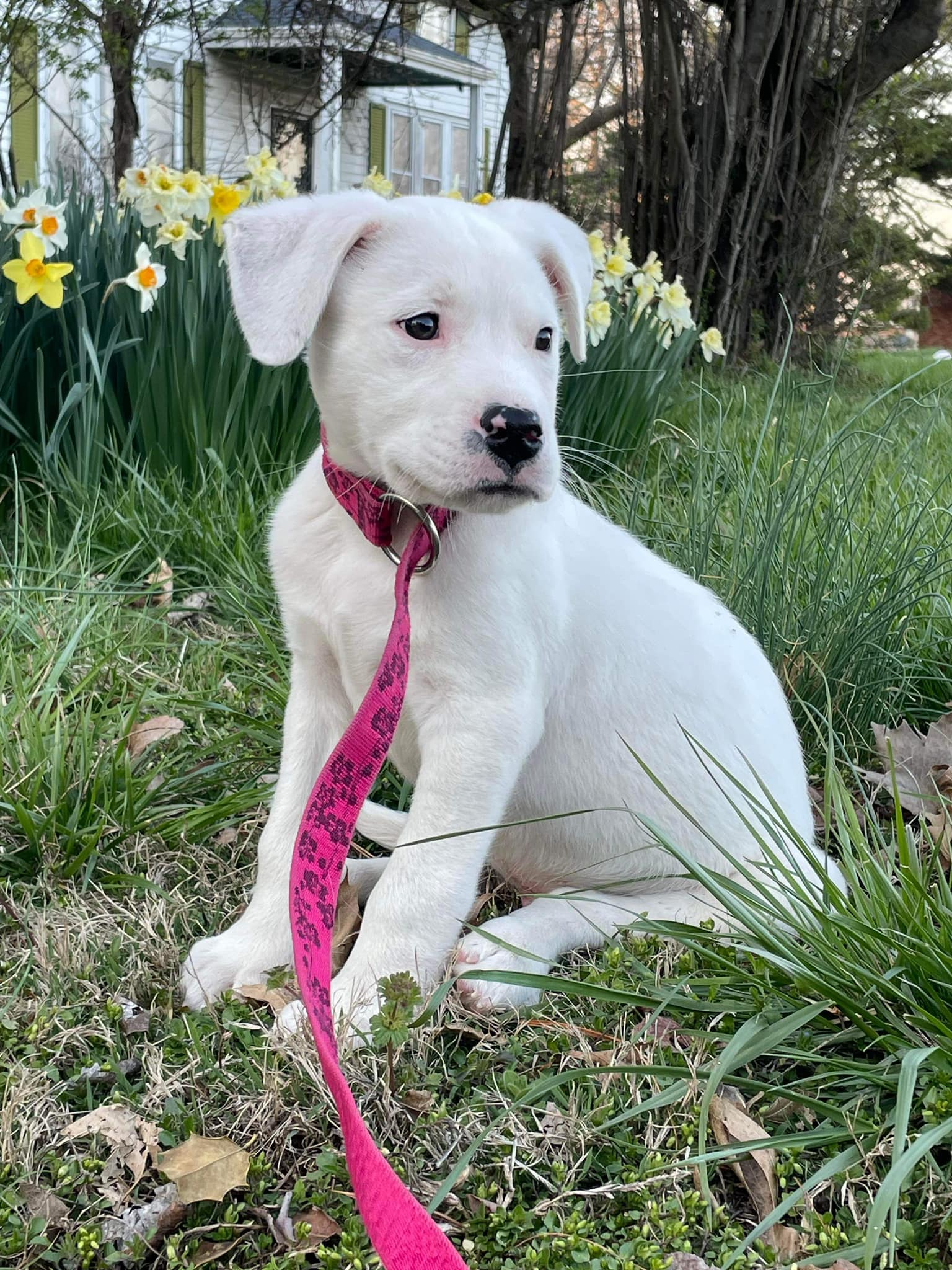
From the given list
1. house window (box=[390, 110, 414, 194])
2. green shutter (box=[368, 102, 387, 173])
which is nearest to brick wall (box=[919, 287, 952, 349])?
green shutter (box=[368, 102, 387, 173])

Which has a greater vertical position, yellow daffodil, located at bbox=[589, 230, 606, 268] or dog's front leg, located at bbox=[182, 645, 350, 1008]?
yellow daffodil, located at bbox=[589, 230, 606, 268]

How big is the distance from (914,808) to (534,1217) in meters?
1.28

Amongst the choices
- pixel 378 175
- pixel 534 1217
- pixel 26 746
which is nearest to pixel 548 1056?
pixel 534 1217

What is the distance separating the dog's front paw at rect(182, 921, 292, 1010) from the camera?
70.9 inches

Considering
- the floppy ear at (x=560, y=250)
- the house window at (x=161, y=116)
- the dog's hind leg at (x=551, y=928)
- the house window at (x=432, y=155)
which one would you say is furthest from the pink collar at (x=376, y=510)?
the house window at (x=432, y=155)

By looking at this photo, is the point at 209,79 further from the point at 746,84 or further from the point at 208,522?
the point at 208,522

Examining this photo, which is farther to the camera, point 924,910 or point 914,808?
point 914,808

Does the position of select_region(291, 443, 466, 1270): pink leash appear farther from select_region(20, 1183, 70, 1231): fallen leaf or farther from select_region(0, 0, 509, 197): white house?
select_region(0, 0, 509, 197): white house

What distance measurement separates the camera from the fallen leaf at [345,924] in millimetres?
1936

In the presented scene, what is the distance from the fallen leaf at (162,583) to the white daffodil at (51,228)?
3.13ft

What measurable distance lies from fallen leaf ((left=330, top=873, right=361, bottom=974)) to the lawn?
0.72ft

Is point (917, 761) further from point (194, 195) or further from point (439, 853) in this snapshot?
point (194, 195)

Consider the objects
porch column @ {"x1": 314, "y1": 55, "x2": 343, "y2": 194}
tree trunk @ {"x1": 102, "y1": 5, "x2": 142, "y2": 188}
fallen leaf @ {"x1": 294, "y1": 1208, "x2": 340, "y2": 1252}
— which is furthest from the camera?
porch column @ {"x1": 314, "y1": 55, "x2": 343, "y2": 194}

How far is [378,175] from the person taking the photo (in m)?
5.00
